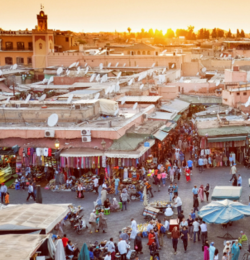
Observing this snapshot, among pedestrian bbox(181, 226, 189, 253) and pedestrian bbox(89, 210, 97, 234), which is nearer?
pedestrian bbox(181, 226, 189, 253)

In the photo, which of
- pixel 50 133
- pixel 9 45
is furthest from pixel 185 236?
pixel 9 45

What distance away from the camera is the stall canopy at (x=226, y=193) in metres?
16.5

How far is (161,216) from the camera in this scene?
17.0 metres

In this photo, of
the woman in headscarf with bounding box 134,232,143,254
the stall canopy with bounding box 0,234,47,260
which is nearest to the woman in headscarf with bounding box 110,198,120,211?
the woman in headscarf with bounding box 134,232,143,254

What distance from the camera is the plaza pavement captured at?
47.1 ft

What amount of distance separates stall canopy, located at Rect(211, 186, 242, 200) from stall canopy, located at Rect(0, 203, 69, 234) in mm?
5199

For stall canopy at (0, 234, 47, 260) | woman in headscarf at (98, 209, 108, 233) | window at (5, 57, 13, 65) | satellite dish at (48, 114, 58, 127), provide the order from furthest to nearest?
window at (5, 57, 13, 65)
satellite dish at (48, 114, 58, 127)
woman in headscarf at (98, 209, 108, 233)
stall canopy at (0, 234, 47, 260)

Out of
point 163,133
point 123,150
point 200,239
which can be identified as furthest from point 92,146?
point 200,239

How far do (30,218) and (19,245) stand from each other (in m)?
2.18

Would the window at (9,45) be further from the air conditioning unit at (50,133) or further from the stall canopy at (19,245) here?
the stall canopy at (19,245)

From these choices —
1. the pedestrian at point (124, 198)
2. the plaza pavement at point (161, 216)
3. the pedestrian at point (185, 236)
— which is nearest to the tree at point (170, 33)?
the plaza pavement at point (161, 216)

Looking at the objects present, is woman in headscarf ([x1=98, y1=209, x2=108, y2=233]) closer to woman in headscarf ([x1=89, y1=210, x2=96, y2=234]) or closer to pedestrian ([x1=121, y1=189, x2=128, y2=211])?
woman in headscarf ([x1=89, y1=210, x2=96, y2=234])

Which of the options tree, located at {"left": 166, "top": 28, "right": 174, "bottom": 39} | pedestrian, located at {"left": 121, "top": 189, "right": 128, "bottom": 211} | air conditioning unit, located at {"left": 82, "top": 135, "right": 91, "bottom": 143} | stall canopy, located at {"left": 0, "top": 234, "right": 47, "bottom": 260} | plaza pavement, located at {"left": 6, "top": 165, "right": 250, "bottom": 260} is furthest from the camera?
tree, located at {"left": 166, "top": 28, "right": 174, "bottom": 39}

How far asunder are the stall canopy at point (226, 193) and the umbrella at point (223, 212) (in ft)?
4.86
